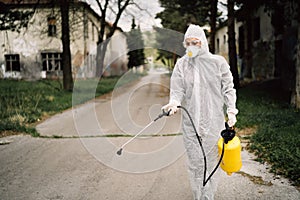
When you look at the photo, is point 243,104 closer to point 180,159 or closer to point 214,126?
point 180,159

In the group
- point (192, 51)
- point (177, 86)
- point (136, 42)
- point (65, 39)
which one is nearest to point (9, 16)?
point (65, 39)

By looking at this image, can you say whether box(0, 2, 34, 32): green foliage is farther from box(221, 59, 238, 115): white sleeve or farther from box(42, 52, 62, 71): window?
box(42, 52, 62, 71): window

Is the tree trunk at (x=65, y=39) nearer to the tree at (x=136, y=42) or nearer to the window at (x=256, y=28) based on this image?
the tree at (x=136, y=42)

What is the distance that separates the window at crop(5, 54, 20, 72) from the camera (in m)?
37.4

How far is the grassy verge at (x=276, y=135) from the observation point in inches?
206

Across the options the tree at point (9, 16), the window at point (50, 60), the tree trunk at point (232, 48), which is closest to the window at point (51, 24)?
the tree at point (9, 16)

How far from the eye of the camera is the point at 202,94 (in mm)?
3680

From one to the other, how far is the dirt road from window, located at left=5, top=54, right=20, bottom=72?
3129 centimetres

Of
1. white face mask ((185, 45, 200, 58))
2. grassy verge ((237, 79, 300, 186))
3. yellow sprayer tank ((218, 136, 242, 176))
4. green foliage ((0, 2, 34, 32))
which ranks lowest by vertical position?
grassy verge ((237, 79, 300, 186))

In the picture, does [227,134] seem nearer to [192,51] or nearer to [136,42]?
[192,51]

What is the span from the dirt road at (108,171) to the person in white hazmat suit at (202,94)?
0.91 meters

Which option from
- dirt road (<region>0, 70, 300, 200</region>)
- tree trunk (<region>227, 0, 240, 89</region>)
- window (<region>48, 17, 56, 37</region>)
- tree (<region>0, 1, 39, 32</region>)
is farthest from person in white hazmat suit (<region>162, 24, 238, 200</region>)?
window (<region>48, 17, 56, 37</region>)

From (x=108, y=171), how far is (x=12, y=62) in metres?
35.3

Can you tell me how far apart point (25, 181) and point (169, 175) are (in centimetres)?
212
